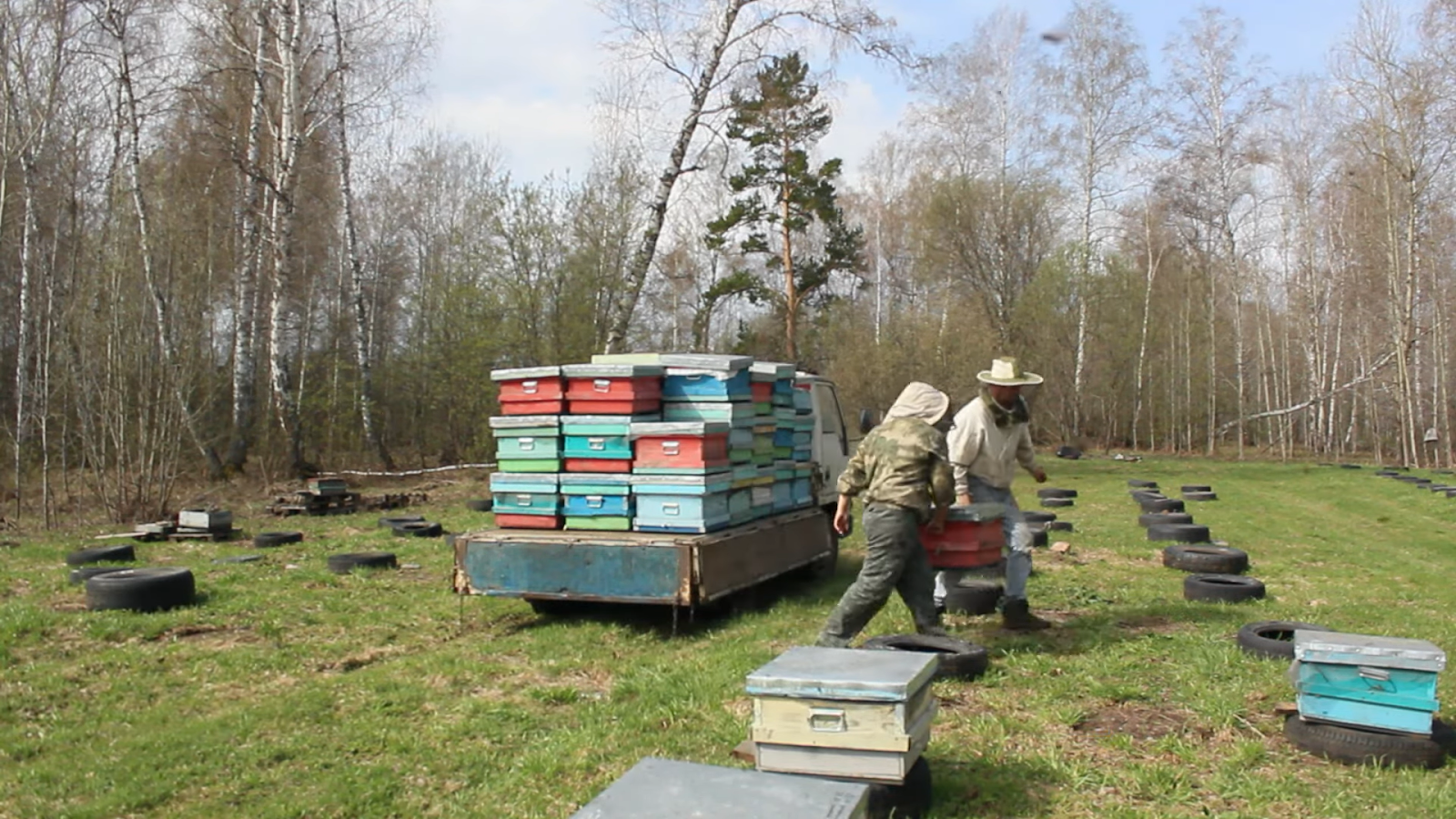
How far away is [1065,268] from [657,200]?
79.1 ft

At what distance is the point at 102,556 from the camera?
38.2ft

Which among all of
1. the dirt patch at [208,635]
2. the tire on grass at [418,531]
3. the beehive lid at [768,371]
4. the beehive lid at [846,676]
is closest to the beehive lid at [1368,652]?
the beehive lid at [846,676]

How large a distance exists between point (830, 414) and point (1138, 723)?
673 cm

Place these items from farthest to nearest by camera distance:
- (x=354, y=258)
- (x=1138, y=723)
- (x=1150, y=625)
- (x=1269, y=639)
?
(x=354, y=258) < (x=1150, y=625) < (x=1269, y=639) < (x=1138, y=723)

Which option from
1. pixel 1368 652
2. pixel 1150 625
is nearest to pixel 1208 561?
pixel 1150 625

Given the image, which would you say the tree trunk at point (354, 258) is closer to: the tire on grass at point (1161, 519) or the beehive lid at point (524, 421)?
the beehive lid at point (524, 421)

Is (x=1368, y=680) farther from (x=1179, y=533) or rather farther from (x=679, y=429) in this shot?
(x=1179, y=533)

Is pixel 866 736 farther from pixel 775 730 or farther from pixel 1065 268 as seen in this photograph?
pixel 1065 268

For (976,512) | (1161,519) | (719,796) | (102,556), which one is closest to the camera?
(719,796)

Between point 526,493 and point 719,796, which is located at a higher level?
point 526,493

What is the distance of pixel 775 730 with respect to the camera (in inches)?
171

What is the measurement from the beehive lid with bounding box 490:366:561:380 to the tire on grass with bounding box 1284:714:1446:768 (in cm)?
594

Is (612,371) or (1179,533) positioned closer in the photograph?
(612,371)

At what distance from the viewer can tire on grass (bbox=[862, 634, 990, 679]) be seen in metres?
6.43
